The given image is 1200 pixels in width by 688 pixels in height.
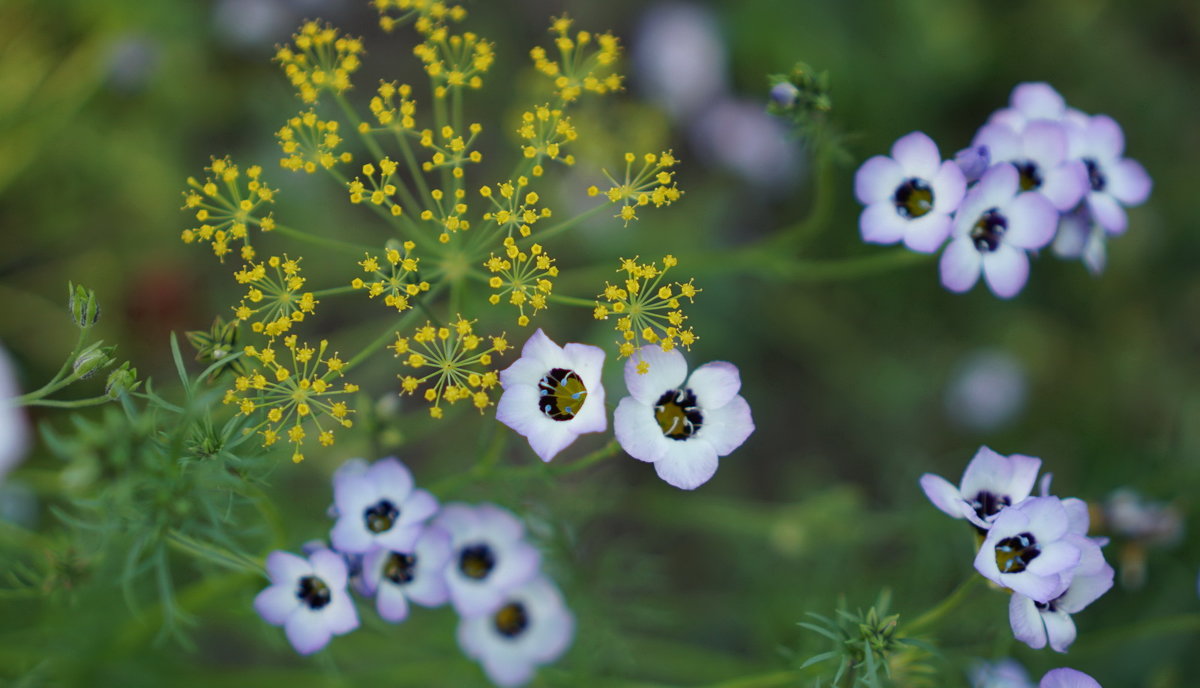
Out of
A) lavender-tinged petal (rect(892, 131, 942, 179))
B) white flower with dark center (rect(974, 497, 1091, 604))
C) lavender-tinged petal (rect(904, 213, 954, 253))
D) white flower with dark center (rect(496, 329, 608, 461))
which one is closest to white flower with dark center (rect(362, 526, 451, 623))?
white flower with dark center (rect(496, 329, 608, 461))

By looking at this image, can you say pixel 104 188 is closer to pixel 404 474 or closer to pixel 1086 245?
pixel 404 474

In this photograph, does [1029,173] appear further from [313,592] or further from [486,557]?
[313,592]

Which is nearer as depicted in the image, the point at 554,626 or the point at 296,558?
the point at 296,558

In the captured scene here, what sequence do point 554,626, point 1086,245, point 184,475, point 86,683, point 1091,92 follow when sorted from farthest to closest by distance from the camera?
point 1091,92 → point 86,683 → point 554,626 → point 1086,245 → point 184,475

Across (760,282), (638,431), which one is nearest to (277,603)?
(638,431)

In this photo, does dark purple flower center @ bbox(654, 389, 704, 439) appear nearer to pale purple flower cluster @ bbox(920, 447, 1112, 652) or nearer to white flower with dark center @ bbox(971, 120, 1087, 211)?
pale purple flower cluster @ bbox(920, 447, 1112, 652)

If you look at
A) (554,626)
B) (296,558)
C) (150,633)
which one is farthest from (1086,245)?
(150,633)
